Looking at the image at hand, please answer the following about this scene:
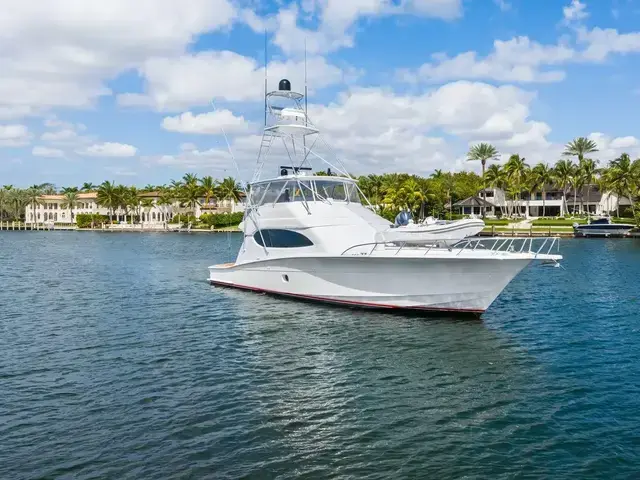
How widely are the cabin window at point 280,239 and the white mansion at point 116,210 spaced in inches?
3997

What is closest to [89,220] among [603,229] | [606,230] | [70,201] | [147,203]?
[70,201]

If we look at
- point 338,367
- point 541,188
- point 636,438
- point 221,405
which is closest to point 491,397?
point 636,438

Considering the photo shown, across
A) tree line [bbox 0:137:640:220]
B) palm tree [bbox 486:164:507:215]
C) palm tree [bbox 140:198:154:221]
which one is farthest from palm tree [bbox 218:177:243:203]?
palm tree [bbox 486:164:507:215]

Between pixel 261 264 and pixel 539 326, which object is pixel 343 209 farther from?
pixel 539 326

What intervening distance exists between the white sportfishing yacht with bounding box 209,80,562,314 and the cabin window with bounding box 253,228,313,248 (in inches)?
1.9

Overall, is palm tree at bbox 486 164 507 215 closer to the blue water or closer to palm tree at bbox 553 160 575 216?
palm tree at bbox 553 160 575 216

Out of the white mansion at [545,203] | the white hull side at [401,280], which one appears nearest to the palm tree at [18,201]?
the white mansion at [545,203]

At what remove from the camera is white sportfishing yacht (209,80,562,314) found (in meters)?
21.5

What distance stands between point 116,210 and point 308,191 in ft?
436

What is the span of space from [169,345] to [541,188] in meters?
102

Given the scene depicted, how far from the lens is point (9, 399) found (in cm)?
1336

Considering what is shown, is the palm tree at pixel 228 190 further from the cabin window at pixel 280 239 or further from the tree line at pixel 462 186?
the cabin window at pixel 280 239

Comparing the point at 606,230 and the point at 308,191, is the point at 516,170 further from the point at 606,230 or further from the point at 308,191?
the point at 308,191

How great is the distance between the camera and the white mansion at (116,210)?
13662 centimetres
